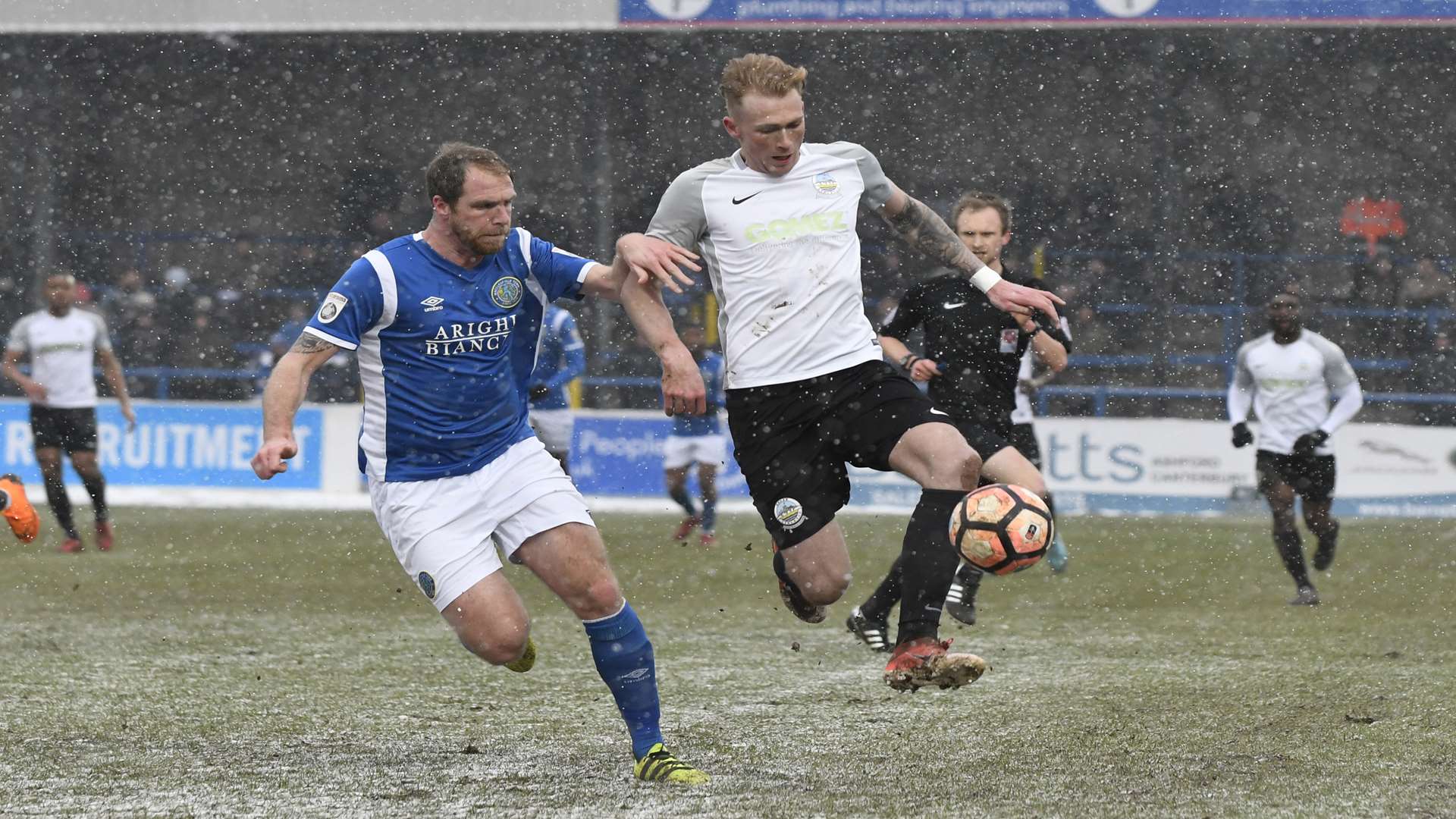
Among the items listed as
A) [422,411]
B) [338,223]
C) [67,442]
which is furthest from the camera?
[338,223]

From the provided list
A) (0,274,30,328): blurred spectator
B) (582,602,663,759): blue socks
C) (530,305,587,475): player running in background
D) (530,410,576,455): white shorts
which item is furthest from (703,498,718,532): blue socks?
(0,274,30,328): blurred spectator

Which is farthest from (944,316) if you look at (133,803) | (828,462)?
(133,803)

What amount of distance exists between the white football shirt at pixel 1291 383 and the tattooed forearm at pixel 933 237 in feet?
18.7

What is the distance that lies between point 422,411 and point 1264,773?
8.41 ft

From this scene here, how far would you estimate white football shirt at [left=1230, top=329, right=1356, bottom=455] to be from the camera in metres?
11.3

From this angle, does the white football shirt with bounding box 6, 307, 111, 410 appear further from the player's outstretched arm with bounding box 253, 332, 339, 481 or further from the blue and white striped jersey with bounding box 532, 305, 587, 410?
the player's outstretched arm with bounding box 253, 332, 339, 481

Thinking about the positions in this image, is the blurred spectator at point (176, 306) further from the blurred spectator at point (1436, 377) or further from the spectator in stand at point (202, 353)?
the blurred spectator at point (1436, 377)

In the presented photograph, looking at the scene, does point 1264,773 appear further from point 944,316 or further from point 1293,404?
point 1293,404

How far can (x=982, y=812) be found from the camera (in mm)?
4574

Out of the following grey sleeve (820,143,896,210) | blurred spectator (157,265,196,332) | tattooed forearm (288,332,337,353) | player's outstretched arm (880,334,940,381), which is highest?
grey sleeve (820,143,896,210)

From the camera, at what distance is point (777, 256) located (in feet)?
18.9

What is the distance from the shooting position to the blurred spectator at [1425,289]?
19719mm

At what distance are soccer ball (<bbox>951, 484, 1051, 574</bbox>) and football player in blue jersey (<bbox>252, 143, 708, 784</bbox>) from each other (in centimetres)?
89

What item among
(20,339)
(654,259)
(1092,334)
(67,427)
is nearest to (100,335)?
(20,339)
